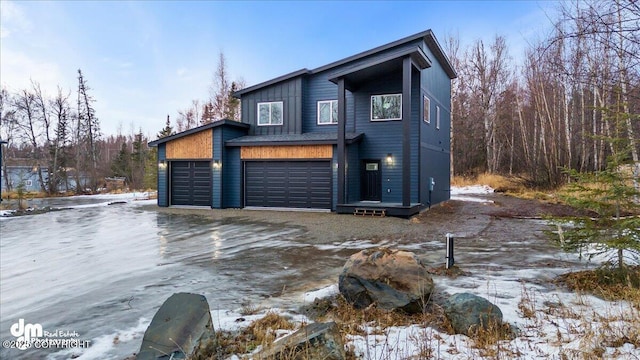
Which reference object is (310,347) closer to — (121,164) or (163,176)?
(163,176)

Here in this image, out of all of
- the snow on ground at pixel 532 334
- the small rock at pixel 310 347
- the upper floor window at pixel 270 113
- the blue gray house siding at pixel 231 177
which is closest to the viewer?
the small rock at pixel 310 347

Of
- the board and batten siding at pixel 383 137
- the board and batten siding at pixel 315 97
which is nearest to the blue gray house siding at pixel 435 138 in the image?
the board and batten siding at pixel 383 137

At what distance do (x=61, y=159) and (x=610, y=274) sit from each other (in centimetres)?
3616

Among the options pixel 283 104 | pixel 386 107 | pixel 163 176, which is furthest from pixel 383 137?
pixel 163 176

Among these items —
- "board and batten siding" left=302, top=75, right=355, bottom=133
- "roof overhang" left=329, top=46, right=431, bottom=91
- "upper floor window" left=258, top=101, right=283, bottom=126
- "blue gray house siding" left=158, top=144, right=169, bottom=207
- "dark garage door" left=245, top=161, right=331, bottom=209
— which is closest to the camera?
"roof overhang" left=329, top=46, right=431, bottom=91

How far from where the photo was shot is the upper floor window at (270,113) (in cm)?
1805

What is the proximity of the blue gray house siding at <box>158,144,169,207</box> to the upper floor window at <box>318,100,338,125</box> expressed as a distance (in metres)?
7.67

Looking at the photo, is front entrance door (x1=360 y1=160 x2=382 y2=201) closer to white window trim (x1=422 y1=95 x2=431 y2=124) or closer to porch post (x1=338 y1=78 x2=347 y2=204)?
porch post (x1=338 y1=78 x2=347 y2=204)

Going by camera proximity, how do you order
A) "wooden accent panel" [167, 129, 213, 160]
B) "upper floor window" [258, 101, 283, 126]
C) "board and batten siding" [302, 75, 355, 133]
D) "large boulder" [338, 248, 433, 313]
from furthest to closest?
"upper floor window" [258, 101, 283, 126]
"board and batten siding" [302, 75, 355, 133]
"wooden accent panel" [167, 129, 213, 160]
"large boulder" [338, 248, 433, 313]

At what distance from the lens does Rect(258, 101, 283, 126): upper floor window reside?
18.0 metres

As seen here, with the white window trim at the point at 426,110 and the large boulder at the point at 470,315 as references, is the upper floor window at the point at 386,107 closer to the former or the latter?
the white window trim at the point at 426,110

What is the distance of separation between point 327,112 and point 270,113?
9.79 feet

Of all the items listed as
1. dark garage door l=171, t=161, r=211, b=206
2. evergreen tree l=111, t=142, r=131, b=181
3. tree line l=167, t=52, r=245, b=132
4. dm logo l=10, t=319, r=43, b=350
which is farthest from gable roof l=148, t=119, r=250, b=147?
evergreen tree l=111, t=142, r=131, b=181

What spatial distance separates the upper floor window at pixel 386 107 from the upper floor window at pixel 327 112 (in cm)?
222
